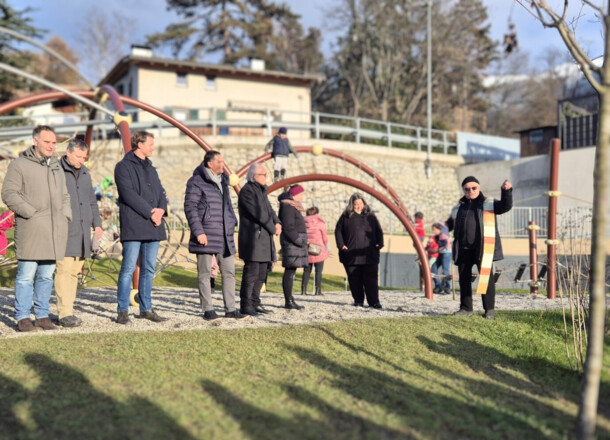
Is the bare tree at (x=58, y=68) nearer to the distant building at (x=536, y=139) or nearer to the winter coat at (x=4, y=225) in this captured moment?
the distant building at (x=536, y=139)

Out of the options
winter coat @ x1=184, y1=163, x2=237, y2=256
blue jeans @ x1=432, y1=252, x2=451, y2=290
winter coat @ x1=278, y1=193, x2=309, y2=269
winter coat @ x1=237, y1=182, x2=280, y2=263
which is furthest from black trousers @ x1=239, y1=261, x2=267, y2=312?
blue jeans @ x1=432, y1=252, x2=451, y2=290

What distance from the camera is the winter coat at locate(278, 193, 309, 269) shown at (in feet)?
27.9

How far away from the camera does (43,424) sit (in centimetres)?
380

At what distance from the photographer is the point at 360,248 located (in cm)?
899

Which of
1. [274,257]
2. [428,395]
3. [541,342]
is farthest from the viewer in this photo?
[274,257]

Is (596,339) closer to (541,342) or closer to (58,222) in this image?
(541,342)

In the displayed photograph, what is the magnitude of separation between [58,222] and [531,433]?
4.62 metres

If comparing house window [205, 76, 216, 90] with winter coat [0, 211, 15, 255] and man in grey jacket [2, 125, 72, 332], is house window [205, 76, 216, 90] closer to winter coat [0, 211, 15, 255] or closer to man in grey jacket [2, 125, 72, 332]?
winter coat [0, 211, 15, 255]

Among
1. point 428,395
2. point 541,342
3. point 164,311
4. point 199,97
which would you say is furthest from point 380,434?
point 199,97

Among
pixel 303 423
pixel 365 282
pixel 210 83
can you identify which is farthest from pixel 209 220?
pixel 210 83

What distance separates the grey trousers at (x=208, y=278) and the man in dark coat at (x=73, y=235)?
1.17 m

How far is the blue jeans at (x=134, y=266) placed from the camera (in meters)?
6.70

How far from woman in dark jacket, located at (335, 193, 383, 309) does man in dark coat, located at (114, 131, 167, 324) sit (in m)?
3.03

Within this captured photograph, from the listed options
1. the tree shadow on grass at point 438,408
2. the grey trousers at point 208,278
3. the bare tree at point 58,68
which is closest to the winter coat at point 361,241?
the grey trousers at point 208,278
